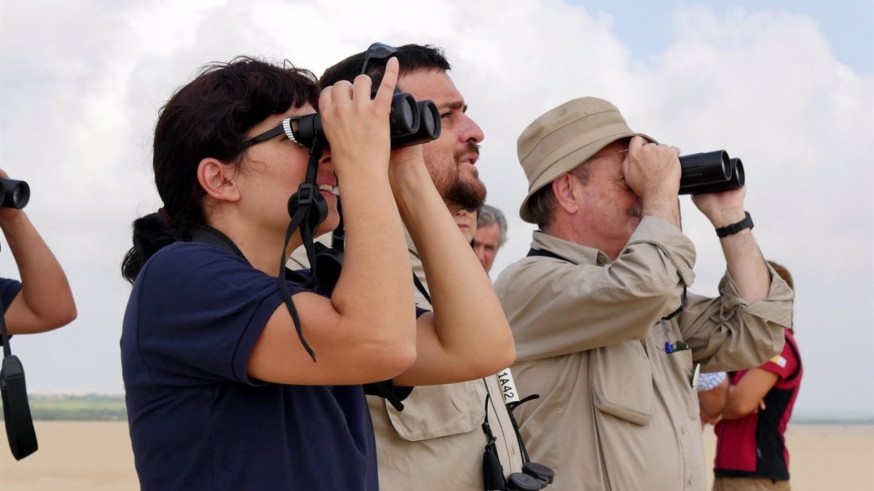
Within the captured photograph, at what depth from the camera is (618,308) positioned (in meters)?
3.24

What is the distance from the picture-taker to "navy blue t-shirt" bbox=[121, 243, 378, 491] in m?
1.89

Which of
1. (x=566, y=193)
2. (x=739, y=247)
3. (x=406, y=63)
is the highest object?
(x=406, y=63)

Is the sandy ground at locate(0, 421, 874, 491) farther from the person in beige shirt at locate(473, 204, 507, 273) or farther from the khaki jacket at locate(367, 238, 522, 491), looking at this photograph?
the khaki jacket at locate(367, 238, 522, 491)

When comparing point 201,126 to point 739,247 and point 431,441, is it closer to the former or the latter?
point 431,441

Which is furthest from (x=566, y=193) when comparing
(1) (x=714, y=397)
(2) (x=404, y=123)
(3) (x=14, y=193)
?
(1) (x=714, y=397)

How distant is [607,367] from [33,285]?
2138 millimetres

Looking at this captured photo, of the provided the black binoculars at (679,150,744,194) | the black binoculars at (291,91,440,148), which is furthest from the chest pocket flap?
the black binoculars at (679,150,744,194)

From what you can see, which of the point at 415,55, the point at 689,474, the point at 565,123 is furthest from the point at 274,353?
the point at 565,123

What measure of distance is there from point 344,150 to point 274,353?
398mm

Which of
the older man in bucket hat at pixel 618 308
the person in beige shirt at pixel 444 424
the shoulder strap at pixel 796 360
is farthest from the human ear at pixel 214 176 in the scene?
the shoulder strap at pixel 796 360

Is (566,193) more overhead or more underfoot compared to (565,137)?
more underfoot

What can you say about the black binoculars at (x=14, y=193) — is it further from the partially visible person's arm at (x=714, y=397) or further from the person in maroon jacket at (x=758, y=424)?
the person in maroon jacket at (x=758, y=424)

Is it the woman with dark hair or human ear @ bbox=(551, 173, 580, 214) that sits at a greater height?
human ear @ bbox=(551, 173, 580, 214)

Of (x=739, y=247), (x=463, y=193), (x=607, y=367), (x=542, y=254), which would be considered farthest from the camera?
(x=739, y=247)
